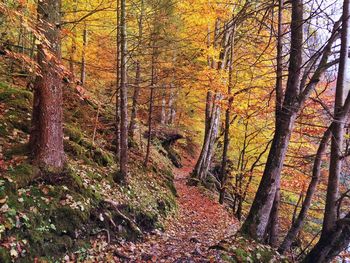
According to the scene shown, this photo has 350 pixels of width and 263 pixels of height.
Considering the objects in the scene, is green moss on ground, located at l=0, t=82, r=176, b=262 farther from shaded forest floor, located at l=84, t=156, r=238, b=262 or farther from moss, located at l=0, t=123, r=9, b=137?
shaded forest floor, located at l=84, t=156, r=238, b=262

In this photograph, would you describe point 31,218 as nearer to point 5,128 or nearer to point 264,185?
point 5,128

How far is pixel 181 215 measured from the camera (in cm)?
1033

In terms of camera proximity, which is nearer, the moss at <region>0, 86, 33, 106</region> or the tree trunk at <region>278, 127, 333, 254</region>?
the tree trunk at <region>278, 127, 333, 254</region>

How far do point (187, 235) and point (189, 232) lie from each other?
0.44 metres

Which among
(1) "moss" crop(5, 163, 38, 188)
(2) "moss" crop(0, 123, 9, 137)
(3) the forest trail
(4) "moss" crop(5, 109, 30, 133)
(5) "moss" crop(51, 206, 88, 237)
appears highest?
(4) "moss" crop(5, 109, 30, 133)

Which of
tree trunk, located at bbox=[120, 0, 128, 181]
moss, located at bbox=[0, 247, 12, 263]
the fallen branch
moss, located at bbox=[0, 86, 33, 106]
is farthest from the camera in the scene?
tree trunk, located at bbox=[120, 0, 128, 181]

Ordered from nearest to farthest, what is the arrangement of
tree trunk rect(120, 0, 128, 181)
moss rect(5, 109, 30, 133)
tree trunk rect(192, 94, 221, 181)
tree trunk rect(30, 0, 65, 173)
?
tree trunk rect(30, 0, 65, 173), moss rect(5, 109, 30, 133), tree trunk rect(120, 0, 128, 181), tree trunk rect(192, 94, 221, 181)

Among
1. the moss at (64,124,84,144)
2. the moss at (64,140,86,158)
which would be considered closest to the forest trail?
the moss at (64,140,86,158)

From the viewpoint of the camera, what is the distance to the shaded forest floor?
18.9 feet

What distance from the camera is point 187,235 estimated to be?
838 cm

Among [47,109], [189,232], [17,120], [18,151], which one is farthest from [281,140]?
[17,120]

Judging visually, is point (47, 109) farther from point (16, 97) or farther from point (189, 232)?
point (189, 232)

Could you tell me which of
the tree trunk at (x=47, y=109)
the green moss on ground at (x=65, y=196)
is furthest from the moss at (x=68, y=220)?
the tree trunk at (x=47, y=109)

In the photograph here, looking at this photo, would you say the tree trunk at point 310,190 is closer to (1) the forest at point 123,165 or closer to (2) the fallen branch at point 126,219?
(1) the forest at point 123,165
